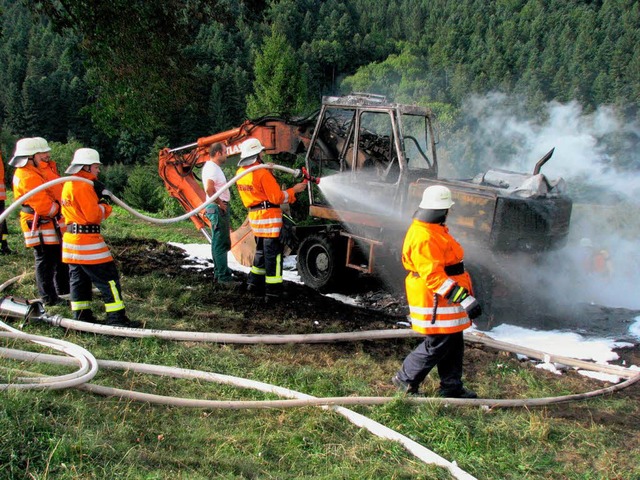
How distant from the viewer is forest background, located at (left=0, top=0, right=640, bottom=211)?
8.93m

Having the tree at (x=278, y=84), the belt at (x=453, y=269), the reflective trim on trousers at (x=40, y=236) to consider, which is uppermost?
the tree at (x=278, y=84)

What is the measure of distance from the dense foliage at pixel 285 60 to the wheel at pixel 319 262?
2.94 metres

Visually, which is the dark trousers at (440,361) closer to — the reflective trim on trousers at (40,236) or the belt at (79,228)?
the belt at (79,228)

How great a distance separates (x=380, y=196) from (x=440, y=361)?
135 inches

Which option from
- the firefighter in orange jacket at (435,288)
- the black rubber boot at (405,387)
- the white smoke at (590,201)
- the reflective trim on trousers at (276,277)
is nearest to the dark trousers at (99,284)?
the reflective trim on trousers at (276,277)

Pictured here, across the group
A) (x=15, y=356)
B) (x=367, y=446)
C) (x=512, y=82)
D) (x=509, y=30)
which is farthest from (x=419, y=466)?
(x=509, y=30)

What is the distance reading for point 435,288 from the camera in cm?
430

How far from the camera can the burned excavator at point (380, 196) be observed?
22.2ft

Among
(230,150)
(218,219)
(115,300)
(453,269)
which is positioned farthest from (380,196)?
(115,300)

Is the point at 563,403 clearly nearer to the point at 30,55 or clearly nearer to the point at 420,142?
the point at 420,142

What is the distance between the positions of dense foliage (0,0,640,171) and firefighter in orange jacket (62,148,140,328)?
3.59 m

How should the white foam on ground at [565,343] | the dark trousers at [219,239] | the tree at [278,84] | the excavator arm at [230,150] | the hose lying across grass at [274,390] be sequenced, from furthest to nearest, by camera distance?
the tree at [278,84] → the excavator arm at [230,150] → the dark trousers at [219,239] → the white foam on ground at [565,343] → the hose lying across grass at [274,390]

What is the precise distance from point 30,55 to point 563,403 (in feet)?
291

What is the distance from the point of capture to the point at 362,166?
7.99 m
